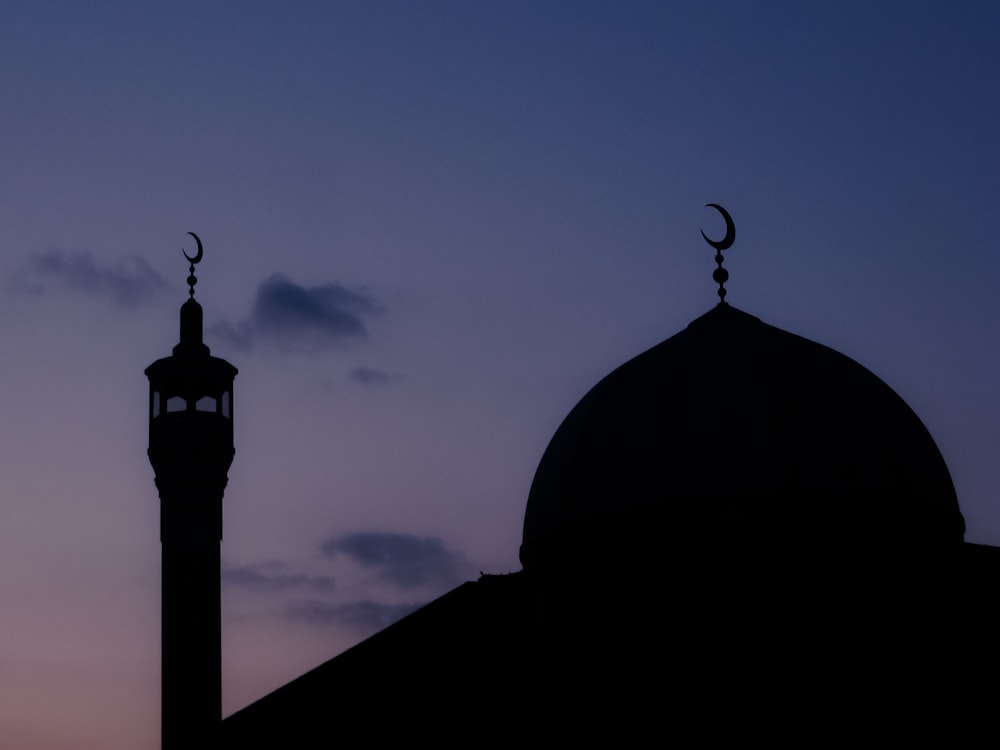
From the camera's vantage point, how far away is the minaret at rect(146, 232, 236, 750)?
18328mm

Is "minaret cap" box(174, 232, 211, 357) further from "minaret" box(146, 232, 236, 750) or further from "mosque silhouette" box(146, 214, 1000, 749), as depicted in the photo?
"mosque silhouette" box(146, 214, 1000, 749)

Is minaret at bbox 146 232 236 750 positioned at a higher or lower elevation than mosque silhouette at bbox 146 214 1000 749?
higher

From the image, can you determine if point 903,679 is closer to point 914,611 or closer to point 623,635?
point 914,611

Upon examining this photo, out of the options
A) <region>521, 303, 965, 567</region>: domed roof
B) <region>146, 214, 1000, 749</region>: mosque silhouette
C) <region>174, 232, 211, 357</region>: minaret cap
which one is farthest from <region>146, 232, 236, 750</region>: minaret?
<region>521, 303, 965, 567</region>: domed roof

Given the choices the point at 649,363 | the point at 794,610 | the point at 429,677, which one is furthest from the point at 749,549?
the point at 429,677

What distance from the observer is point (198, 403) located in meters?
20.2

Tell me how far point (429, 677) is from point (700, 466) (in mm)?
6224

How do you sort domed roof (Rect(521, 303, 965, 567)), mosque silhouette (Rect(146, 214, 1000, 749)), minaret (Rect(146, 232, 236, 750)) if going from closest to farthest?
mosque silhouette (Rect(146, 214, 1000, 749))
domed roof (Rect(521, 303, 965, 567))
minaret (Rect(146, 232, 236, 750))

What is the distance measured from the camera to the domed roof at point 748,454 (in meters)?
12.2

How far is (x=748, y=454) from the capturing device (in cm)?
1234

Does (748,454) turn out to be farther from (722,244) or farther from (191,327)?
(191,327)

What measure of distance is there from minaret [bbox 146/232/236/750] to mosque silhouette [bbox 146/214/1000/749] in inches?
218

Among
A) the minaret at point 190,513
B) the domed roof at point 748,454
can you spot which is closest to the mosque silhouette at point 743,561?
the domed roof at point 748,454

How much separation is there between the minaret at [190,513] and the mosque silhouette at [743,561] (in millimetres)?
5529
